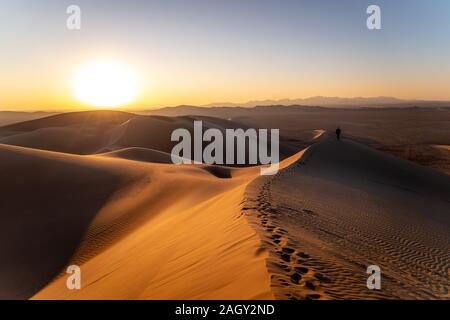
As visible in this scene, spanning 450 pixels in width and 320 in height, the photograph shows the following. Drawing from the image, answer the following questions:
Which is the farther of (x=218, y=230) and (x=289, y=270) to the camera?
(x=218, y=230)

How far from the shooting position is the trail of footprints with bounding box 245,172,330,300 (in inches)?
154

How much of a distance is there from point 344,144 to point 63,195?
18.1 meters

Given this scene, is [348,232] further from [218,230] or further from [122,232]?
[122,232]

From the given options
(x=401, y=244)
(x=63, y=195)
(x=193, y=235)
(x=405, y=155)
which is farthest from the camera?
(x=405, y=155)

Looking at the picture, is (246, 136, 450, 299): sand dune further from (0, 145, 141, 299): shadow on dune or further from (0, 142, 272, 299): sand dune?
(0, 145, 141, 299): shadow on dune

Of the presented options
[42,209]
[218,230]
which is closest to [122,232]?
[42,209]

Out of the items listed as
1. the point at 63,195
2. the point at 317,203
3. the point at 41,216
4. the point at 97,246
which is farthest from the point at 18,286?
the point at 317,203

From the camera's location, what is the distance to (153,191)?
14.0m

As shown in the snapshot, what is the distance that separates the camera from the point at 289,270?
4.50 meters

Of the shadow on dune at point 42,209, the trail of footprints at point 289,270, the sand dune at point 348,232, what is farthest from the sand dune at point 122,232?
the sand dune at point 348,232

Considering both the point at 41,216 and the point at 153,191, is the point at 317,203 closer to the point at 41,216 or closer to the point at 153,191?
the point at 153,191

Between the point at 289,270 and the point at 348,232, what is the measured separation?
3.91 metres

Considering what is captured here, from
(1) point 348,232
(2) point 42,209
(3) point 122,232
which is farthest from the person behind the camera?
(2) point 42,209

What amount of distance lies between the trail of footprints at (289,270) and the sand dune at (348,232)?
0.01 m
